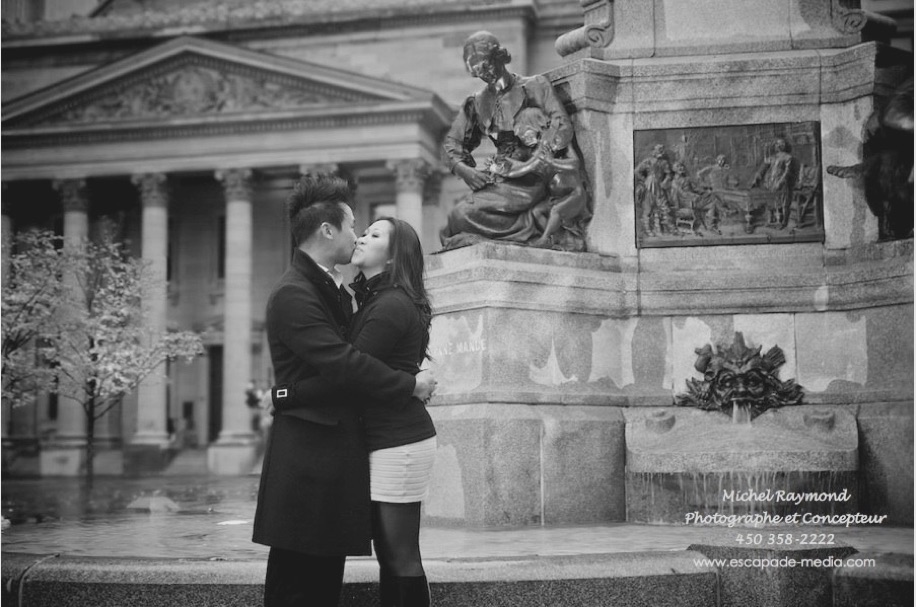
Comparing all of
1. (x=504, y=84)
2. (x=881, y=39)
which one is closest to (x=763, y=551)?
(x=504, y=84)

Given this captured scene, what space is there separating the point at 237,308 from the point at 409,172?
8710 millimetres

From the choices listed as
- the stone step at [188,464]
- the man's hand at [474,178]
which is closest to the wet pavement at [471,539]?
the man's hand at [474,178]

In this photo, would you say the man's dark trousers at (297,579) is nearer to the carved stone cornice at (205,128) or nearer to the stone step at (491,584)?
the stone step at (491,584)

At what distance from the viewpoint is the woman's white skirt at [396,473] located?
5008 millimetres

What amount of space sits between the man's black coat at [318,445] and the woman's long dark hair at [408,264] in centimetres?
36

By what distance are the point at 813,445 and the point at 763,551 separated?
2410 mm

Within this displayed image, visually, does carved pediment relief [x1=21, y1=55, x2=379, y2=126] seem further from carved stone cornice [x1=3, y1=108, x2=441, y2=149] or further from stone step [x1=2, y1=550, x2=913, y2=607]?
stone step [x1=2, y1=550, x2=913, y2=607]

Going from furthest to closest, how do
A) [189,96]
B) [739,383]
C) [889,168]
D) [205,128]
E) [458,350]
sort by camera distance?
[189,96], [205,128], [458,350], [739,383], [889,168]

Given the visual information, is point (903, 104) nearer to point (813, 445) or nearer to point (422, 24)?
point (813, 445)

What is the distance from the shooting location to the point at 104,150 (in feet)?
165

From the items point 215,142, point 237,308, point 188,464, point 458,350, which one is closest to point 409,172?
point 215,142

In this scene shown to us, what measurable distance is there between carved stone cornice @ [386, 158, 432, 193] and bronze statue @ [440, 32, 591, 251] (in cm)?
3764

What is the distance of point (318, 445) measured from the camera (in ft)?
16.1

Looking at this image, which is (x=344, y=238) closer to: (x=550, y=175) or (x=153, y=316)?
(x=550, y=175)
